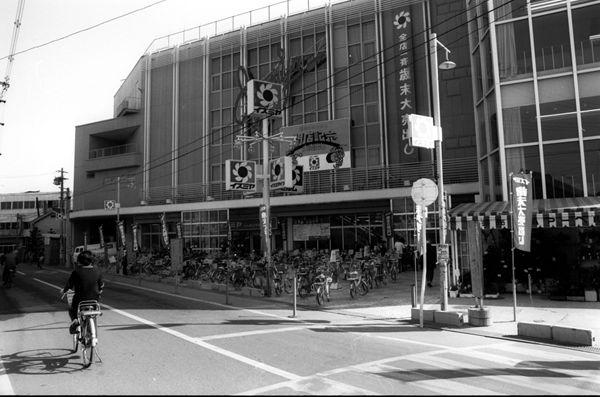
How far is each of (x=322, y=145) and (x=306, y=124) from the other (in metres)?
1.82

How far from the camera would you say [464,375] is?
21.3 ft

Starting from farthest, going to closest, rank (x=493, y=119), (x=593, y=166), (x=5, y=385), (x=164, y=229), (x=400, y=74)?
(x=164, y=229) → (x=400, y=74) → (x=493, y=119) → (x=593, y=166) → (x=5, y=385)

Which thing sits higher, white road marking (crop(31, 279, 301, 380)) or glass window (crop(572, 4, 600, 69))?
glass window (crop(572, 4, 600, 69))

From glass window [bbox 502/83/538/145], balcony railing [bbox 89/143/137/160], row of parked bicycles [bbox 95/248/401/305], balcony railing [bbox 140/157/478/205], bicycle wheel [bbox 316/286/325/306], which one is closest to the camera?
bicycle wheel [bbox 316/286/325/306]

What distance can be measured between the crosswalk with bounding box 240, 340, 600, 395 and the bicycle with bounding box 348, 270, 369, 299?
7297 mm

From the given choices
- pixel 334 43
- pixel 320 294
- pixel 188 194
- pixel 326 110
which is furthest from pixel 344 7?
pixel 320 294

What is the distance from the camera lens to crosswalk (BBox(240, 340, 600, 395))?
5.74 m

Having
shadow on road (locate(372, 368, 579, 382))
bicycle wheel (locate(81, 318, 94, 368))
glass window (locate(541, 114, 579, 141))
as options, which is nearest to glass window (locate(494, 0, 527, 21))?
glass window (locate(541, 114, 579, 141))

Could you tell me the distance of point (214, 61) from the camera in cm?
3544

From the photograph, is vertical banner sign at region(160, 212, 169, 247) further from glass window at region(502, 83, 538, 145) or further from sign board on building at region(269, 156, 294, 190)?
glass window at region(502, 83, 538, 145)

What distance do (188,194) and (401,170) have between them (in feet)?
53.6

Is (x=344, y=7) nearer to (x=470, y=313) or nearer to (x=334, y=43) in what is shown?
(x=334, y=43)

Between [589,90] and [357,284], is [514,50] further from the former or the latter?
[357,284]

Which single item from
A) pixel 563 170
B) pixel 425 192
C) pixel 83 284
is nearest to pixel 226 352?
pixel 83 284
